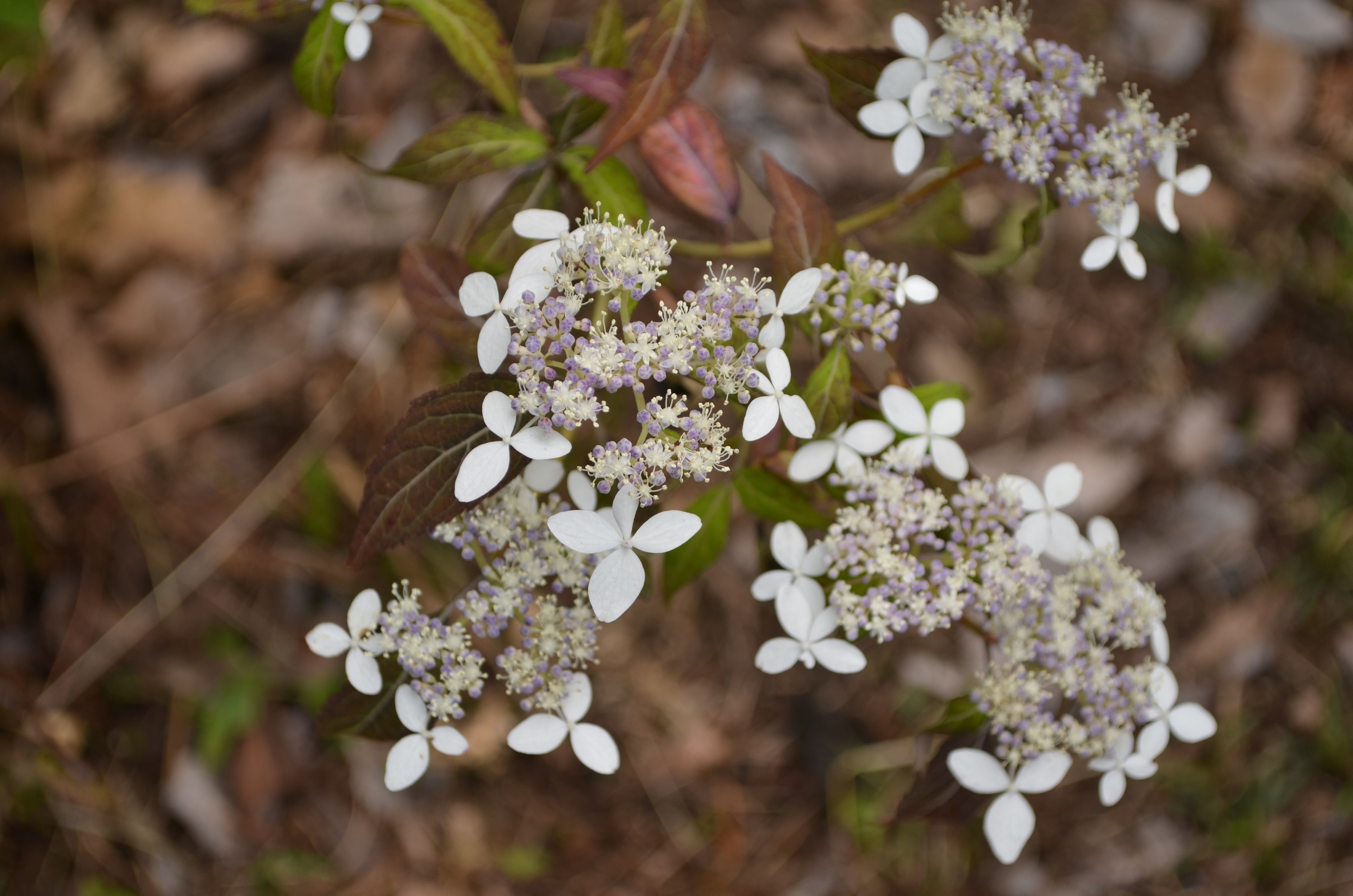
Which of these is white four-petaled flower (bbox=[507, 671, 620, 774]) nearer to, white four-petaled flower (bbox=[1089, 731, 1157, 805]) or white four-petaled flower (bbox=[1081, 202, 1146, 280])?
white four-petaled flower (bbox=[1089, 731, 1157, 805])

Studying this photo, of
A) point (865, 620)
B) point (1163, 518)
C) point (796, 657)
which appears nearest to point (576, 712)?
point (796, 657)

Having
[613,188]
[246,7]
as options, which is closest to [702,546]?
[613,188]

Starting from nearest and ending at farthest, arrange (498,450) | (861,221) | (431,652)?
(498,450)
(431,652)
(861,221)

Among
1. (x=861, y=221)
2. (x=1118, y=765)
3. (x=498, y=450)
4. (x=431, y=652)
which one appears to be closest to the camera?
(x=498, y=450)

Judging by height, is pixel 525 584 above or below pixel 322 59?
below

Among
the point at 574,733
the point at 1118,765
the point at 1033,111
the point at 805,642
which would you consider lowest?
the point at 1118,765

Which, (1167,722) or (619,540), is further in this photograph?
(1167,722)

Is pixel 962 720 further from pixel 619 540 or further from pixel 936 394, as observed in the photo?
pixel 619 540
